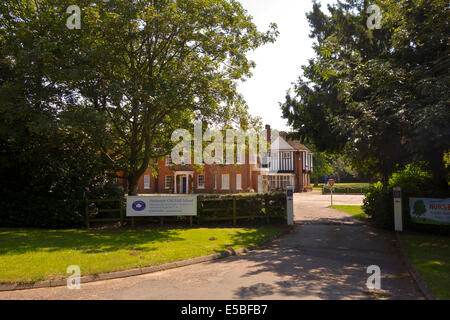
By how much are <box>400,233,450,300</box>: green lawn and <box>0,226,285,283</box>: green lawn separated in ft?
16.7

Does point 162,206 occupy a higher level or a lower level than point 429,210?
higher

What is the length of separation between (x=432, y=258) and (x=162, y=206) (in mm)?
10971

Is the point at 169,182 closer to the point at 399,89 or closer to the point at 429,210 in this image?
the point at 429,210

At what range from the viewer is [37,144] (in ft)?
47.5

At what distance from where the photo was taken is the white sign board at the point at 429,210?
42.6 feet

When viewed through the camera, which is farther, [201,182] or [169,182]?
[169,182]

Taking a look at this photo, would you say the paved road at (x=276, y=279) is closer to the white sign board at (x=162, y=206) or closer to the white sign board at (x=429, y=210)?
the white sign board at (x=429, y=210)

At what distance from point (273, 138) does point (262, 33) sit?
1565 inches

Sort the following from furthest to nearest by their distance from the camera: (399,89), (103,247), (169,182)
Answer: (169,182) → (399,89) → (103,247)

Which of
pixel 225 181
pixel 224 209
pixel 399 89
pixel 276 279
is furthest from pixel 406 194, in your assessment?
pixel 225 181

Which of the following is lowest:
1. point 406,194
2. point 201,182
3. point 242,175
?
point 406,194

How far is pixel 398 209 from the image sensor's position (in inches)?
556
